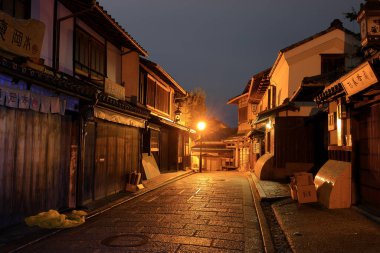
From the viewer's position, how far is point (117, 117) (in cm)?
Answer: 1485

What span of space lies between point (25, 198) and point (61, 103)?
2.93 meters

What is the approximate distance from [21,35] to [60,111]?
240 cm

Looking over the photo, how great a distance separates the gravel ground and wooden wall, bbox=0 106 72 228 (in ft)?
21.3

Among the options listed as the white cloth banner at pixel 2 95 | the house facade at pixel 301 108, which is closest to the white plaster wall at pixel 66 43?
the white cloth banner at pixel 2 95

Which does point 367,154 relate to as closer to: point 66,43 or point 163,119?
point 66,43

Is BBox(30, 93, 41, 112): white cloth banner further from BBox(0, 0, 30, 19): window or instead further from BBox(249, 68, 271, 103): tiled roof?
BBox(249, 68, 271, 103): tiled roof

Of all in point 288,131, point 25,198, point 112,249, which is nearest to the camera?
point 112,249

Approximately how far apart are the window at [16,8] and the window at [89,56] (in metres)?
3.23

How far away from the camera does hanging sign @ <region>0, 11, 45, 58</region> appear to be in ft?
28.3

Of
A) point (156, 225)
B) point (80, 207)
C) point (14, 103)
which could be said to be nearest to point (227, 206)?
point (156, 225)

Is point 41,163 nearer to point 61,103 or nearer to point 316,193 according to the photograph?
point 61,103

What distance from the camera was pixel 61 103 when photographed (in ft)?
34.9

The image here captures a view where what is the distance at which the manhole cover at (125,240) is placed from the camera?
776 centimetres

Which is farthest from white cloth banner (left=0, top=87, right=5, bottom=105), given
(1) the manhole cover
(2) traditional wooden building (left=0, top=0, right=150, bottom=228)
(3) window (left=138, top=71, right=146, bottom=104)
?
(3) window (left=138, top=71, right=146, bottom=104)
